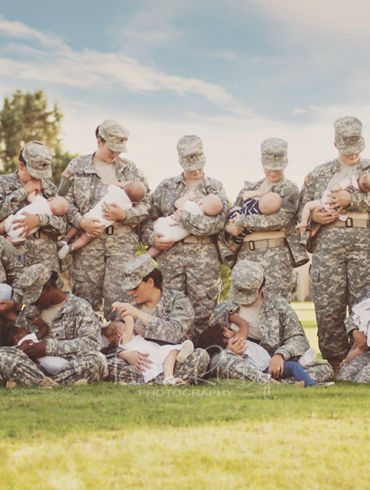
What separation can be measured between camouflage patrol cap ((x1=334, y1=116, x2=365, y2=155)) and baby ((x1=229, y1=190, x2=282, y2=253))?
102 cm

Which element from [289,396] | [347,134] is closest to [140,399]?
[289,396]

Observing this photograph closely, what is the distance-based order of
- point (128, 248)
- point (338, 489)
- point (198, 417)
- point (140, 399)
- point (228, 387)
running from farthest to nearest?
point (128, 248), point (228, 387), point (140, 399), point (198, 417), point (338, 489)

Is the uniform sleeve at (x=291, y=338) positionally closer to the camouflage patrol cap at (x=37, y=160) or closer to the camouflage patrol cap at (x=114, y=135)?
the camouflage patrol cap at (x=114, y=135)

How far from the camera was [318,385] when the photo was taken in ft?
17.5

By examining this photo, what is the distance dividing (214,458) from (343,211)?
13.8ft

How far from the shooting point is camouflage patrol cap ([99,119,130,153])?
7016mm

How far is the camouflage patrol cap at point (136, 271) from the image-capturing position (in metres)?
5.81

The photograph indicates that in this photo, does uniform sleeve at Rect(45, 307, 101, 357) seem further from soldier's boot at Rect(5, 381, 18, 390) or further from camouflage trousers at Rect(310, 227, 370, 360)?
camouflage trousers at Rect(310, 227, 370, 360)

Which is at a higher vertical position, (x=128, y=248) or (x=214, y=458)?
(x=128, y=248)

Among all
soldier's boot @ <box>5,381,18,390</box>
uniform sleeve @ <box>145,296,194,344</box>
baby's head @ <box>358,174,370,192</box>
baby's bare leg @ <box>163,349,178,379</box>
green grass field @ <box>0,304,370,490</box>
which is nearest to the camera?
green grass field @ <box>0,304,370,490</box>

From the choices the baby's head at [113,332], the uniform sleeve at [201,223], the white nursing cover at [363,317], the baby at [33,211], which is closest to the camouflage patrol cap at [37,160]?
the baby at [33,211]

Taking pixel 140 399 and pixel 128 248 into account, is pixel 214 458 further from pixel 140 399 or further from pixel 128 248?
pixel 128 248

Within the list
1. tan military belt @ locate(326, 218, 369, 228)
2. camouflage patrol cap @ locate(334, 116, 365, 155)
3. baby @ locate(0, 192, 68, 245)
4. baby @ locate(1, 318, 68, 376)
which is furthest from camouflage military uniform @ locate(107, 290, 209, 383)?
camouflage patrol cap @ locate(334, 116, 365, 155)

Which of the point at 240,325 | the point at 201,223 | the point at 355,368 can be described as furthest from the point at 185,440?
the point at 201,223
